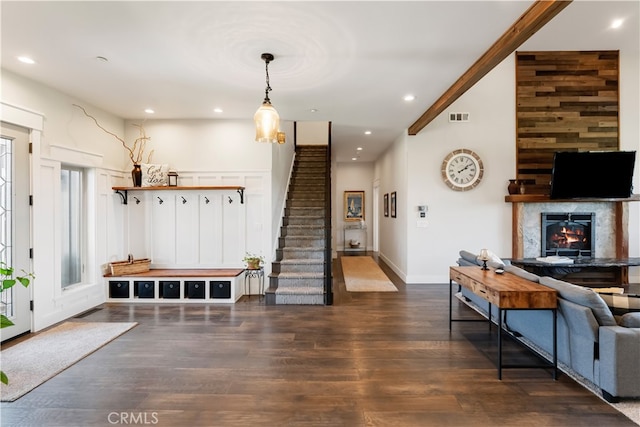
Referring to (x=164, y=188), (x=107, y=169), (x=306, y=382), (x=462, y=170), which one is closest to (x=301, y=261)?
(x=164, y=188)

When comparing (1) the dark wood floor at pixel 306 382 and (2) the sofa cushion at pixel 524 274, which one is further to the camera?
(2) the sofa cushion at pixel 524 274

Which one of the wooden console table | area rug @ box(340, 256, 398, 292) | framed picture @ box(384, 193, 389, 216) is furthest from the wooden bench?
framed picture @ box(384, 193, 389, 216)

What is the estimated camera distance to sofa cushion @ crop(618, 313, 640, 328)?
7.84 ft

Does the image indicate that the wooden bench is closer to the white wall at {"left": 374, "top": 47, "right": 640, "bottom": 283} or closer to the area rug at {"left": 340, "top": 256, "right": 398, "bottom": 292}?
the area rug at {"left": 340, "top": 256, "right": 398, "bottom": 292}

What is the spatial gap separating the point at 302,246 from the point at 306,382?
3.27 m

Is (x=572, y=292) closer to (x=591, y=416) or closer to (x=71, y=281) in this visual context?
(x=591, y=416)

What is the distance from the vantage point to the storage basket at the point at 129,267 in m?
4.94

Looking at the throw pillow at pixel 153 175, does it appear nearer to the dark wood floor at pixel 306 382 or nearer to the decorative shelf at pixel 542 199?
the dark wood floor at pixel 306 382

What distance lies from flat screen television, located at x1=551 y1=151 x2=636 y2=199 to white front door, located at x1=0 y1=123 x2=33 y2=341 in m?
7.61

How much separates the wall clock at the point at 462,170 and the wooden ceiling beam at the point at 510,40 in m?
1.90

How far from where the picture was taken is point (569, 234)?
5.95 meters

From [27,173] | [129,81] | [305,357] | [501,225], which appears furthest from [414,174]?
[27,173]

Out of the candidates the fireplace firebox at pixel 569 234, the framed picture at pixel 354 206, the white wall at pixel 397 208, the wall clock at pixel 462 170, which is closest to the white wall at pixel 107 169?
the white wall at pixel 397 208

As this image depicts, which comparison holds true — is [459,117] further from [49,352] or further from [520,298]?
[49,352]
